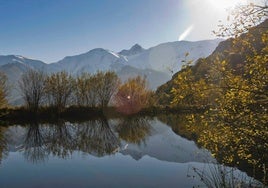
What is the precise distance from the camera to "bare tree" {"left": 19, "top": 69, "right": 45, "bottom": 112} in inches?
1417

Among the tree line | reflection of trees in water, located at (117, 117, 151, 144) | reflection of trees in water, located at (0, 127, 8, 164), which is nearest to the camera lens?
reflection of trees in water, located at (0, 127, 8, 164)

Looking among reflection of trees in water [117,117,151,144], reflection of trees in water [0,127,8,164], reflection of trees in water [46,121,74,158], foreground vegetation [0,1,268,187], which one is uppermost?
foreground vegetation [0,1,268,187]

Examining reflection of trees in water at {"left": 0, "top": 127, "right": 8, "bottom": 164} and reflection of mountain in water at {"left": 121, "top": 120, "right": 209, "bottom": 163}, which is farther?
reflection of trees in water at {"left": 0, "top": 127, "right": 8, "bottom": 164}

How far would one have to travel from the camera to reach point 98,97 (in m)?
39.6

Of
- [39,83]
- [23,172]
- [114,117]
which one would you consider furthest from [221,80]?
[39,83]

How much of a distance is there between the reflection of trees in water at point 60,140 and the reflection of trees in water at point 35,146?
1.37ft

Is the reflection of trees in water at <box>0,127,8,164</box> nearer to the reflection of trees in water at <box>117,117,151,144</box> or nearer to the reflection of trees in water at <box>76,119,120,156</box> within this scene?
the reflection of trees in water at <box>76,119,120,156</box>

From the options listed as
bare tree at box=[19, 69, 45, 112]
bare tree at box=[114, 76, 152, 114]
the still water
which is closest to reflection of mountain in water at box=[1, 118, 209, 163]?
the still water

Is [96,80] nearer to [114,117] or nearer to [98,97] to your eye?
[98,97]

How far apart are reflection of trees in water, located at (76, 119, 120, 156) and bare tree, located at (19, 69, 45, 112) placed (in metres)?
10.7

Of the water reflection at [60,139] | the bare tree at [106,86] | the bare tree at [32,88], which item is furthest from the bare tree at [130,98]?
the water reflection at [60,139]

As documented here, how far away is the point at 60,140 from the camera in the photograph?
2175 centimetres

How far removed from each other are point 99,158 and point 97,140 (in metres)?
5.07

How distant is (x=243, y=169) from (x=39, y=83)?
29.8m
